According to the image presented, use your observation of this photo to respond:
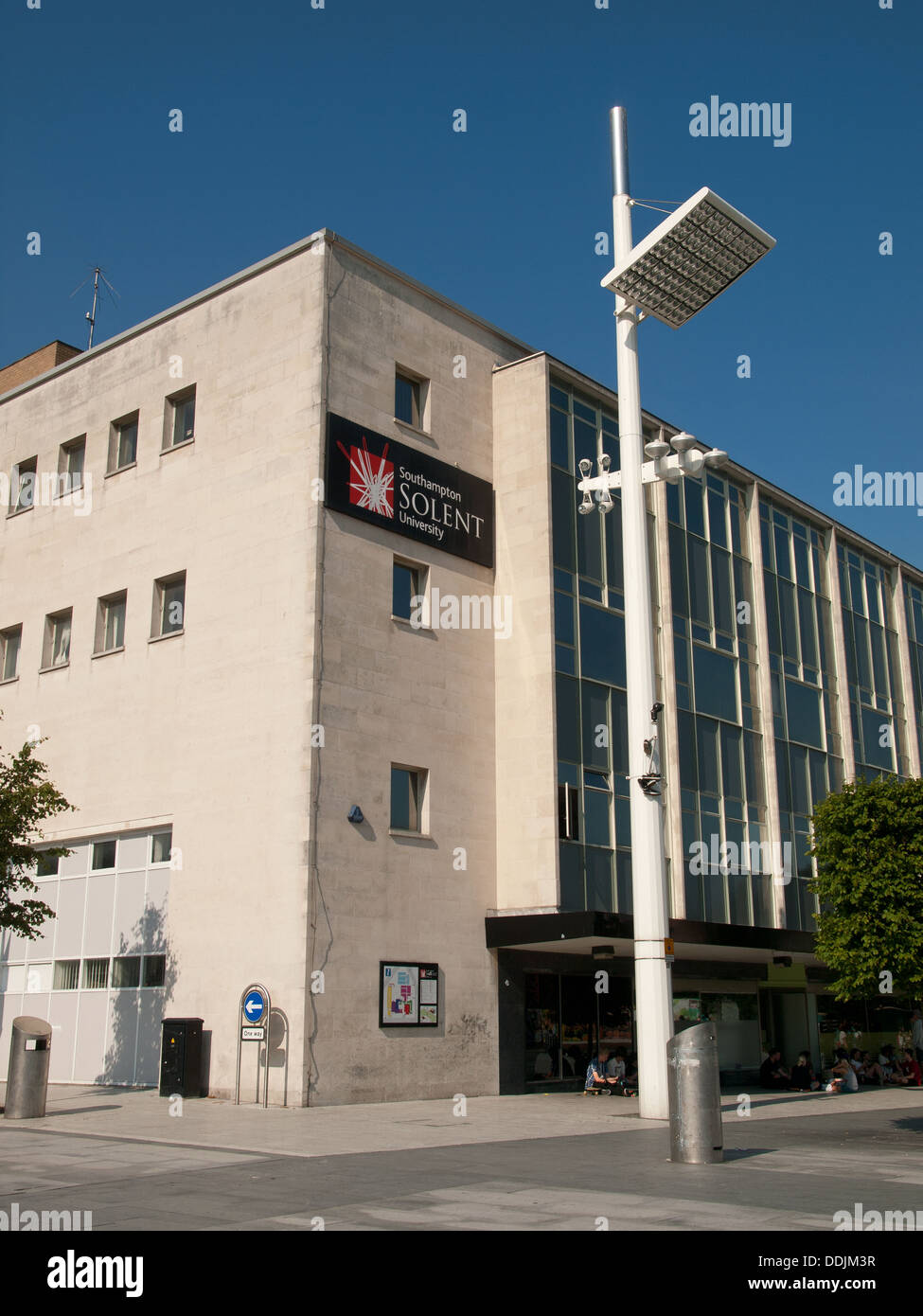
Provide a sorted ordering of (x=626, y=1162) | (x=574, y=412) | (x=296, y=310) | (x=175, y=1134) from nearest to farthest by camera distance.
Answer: (x=626, y=1162), (x=175, y=1134), (x=296, y=310), (x=574, y=412)

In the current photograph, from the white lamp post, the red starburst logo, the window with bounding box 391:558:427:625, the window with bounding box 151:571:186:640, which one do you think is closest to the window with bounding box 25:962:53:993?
the window with bounding box 151:571:186:640

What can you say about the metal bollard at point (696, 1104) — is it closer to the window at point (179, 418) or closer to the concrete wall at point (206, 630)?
the concrete wall at point (206, 630)

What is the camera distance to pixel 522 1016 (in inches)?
949

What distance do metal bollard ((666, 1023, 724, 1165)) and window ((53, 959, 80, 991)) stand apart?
52.9 feet

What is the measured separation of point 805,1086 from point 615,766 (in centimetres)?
858

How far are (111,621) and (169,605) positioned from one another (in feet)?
7.43

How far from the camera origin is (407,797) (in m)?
23.2

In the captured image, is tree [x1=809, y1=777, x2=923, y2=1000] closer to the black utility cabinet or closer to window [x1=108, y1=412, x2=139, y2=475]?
the black utility cabinet

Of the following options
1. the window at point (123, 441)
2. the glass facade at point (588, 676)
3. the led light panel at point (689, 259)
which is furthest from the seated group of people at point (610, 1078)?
A: the window at point (123, 441)

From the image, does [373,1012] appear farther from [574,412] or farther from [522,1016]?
[574,412]

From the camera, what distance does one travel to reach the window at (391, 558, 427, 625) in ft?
78.1

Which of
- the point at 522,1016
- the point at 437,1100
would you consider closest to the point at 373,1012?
the point at 437,1100

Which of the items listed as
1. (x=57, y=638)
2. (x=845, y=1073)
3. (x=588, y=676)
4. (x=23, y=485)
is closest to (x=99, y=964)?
(x=57, y=638)
